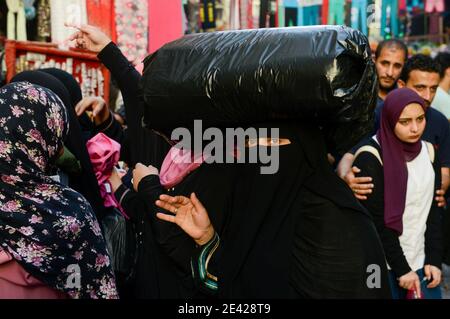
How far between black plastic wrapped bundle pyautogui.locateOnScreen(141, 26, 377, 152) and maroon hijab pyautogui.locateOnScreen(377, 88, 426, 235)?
1.18 m

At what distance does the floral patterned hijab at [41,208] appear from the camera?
2.10m

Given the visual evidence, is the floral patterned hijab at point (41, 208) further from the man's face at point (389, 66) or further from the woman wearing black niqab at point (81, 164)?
the man's face at point (389, 66)

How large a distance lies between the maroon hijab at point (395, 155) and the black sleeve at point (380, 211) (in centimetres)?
2

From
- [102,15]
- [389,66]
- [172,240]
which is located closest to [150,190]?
[172,240]

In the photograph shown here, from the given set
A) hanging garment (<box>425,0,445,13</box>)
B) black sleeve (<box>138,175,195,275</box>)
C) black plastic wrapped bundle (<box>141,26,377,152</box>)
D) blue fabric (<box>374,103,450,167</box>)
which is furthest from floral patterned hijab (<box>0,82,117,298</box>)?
hanging garment (<box>425,0,445,13</box>)

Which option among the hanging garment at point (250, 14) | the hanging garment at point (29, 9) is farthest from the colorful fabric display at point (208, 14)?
the hanging garment at point (29, 9)

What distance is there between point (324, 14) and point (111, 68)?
401 centimetres

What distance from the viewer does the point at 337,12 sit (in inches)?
258

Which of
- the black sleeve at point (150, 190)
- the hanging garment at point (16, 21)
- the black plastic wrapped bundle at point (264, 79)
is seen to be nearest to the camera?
the black plastic wrapped bundle at point (264, 79)

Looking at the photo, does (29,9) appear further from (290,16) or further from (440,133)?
(440,133)

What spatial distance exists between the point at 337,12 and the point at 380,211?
147 inches

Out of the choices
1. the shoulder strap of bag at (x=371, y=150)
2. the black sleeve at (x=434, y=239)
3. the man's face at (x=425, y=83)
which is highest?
the man's face at (x=425, y=83)

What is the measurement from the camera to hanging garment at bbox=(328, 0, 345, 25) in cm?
653

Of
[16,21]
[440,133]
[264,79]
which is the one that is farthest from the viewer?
[16,21]
